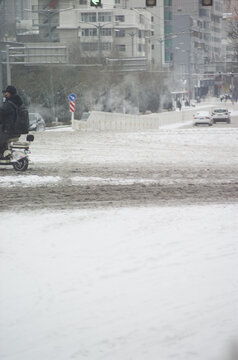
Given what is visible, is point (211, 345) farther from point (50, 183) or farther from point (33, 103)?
point (33, 103)

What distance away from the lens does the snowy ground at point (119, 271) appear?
5.11 metres

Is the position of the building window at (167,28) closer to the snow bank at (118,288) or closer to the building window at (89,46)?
the building window at (89,46)

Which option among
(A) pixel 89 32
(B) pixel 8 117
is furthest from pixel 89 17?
(B) pixel 8 117

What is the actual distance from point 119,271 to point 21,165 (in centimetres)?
955

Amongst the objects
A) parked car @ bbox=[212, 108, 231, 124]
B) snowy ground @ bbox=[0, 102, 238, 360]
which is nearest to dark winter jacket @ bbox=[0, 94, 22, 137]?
snowy ground @ bbox=[0, 102, 238, 360]

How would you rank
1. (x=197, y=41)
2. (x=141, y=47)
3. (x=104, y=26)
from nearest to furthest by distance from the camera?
(x=104, y=26) < (x=141, y=47) < (x=197, y=41)

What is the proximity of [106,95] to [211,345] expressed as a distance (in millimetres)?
66088

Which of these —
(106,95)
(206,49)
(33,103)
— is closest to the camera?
(33,103)

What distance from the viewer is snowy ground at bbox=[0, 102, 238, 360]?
16.8ft

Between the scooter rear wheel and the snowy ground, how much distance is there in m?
2.56

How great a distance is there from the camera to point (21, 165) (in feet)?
52.1

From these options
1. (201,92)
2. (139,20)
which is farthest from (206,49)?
(139,20)

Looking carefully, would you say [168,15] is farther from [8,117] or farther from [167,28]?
[8,117]

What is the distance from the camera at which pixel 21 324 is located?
5430mm
